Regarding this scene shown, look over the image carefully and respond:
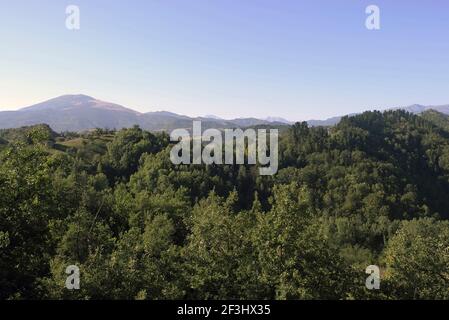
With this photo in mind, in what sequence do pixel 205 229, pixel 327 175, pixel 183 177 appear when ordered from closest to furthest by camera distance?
pixel 205 229 < pixel 183 177 < pixel 327 175

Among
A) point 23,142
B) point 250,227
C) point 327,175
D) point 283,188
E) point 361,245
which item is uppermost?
point 23,142

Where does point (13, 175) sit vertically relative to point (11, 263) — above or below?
above

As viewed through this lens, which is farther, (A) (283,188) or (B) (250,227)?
(B) (250,227)

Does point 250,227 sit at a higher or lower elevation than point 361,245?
higher

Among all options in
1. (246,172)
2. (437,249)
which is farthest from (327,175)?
(437,249)

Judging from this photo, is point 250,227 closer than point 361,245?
Yes
